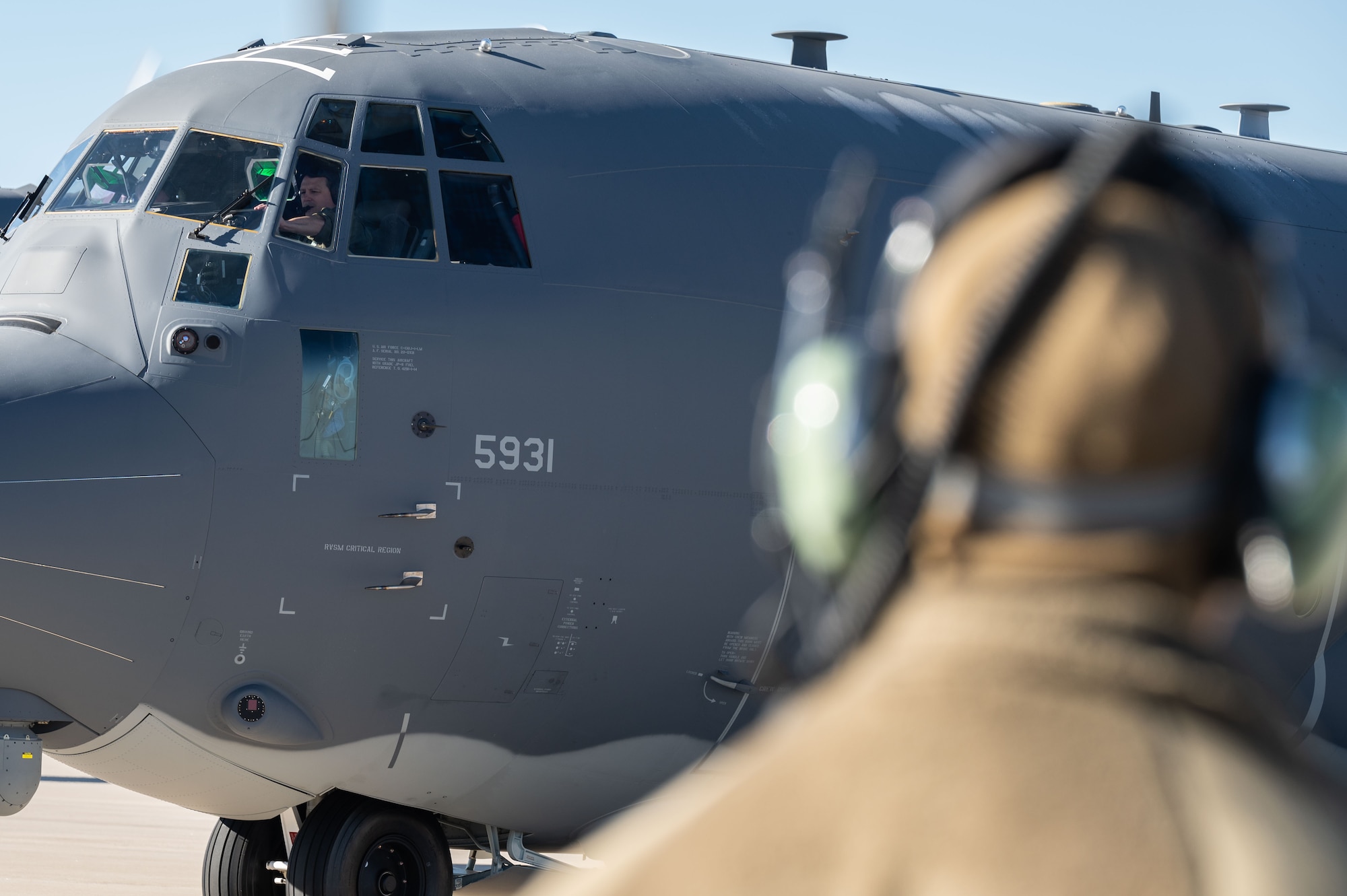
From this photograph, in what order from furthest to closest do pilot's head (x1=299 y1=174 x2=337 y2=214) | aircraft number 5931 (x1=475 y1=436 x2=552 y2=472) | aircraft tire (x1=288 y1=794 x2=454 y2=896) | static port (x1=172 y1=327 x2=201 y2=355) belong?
1. aircraft tire (x1=288 y1=794 x2=454 y2=896)
2. pilot's head (x1=299 y1=174 x2=337 y2=214)
3. aircraft number 5931 (x1=475 y1=436 x2=552 y2=472)
4. static port (x1=172 y1=327 x2=201 y2=355)

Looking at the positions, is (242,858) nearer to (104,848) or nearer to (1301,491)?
(104,848)

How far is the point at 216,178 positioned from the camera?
752cm

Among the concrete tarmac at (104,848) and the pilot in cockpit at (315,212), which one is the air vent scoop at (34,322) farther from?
the concrete tarmac at (104,848)

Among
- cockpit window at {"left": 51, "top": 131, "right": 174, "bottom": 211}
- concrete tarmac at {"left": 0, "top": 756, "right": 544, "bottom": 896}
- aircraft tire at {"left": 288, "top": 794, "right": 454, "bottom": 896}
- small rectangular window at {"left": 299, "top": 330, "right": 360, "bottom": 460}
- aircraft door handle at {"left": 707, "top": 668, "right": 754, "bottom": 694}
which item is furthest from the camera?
concrete tarmac at {"left": 0, "top": 756, "right": 544, "bottom": 896}

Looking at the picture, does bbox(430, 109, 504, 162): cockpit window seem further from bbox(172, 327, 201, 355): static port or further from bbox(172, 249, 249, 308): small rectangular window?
bbox(172, 327, 201, 355): static port

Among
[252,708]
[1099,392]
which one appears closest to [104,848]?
[252,708]

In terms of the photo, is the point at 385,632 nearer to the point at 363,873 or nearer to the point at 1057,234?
the point at 363,873

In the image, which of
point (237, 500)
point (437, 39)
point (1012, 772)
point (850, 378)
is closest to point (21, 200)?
point (437, 39)

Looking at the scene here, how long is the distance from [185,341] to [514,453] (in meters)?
1.61

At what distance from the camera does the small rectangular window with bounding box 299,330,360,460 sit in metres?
7.03

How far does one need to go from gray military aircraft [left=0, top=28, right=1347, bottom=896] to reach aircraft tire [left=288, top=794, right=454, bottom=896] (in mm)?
18

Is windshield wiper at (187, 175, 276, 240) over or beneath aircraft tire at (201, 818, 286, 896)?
over

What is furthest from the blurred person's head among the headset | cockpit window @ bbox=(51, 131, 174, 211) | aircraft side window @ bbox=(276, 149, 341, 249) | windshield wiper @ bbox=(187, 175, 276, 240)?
cockpit window @ bbox=(51, 131, 174, 211)

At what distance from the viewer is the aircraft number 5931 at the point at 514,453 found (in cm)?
727
